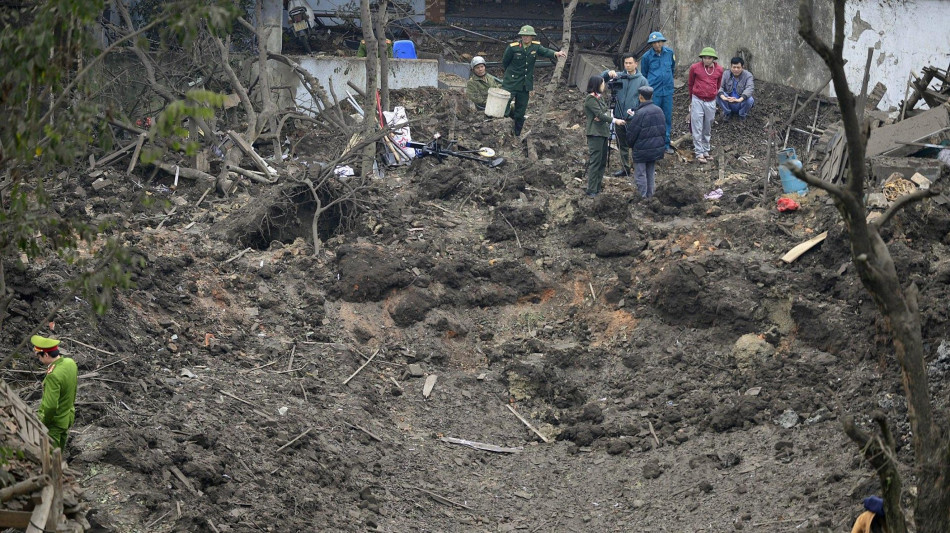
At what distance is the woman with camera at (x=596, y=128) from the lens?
13562 millimetres

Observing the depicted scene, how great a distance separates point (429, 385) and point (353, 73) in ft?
30.2

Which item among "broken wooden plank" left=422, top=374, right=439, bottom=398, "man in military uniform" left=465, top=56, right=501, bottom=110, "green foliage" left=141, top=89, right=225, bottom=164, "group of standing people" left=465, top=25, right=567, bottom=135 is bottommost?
"broken wooden plank" left=422, top=374, right=439, bottom=398

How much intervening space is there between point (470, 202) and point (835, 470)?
754 cm

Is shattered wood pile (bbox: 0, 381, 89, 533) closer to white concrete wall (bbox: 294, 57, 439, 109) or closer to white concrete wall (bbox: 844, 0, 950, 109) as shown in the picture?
white concrete wall (bbox: 294, 57, 439, 109)

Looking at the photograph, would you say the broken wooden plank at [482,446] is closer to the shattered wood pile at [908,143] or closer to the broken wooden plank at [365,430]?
the broken wooden plank at [365,430]

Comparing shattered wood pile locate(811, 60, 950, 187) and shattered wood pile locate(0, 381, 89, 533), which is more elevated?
shattered wood pile locate(811, 60, 950, 187)

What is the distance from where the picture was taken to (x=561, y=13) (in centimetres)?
2261

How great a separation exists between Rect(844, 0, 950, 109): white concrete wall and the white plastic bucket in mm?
5966

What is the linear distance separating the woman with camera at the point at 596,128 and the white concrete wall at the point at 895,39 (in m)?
5.76

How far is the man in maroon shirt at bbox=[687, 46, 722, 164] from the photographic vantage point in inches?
620

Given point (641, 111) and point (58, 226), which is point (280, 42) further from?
point (58, 226)

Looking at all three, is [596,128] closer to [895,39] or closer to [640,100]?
[640,100]

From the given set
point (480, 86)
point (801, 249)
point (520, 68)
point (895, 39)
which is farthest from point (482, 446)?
point (895, 39)

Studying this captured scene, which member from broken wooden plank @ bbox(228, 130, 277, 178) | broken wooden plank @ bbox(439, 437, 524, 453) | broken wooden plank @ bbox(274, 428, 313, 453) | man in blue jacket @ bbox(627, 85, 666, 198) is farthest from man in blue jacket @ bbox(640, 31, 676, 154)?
broken wooden plank @ bbox(274, 428, 313, 453)
